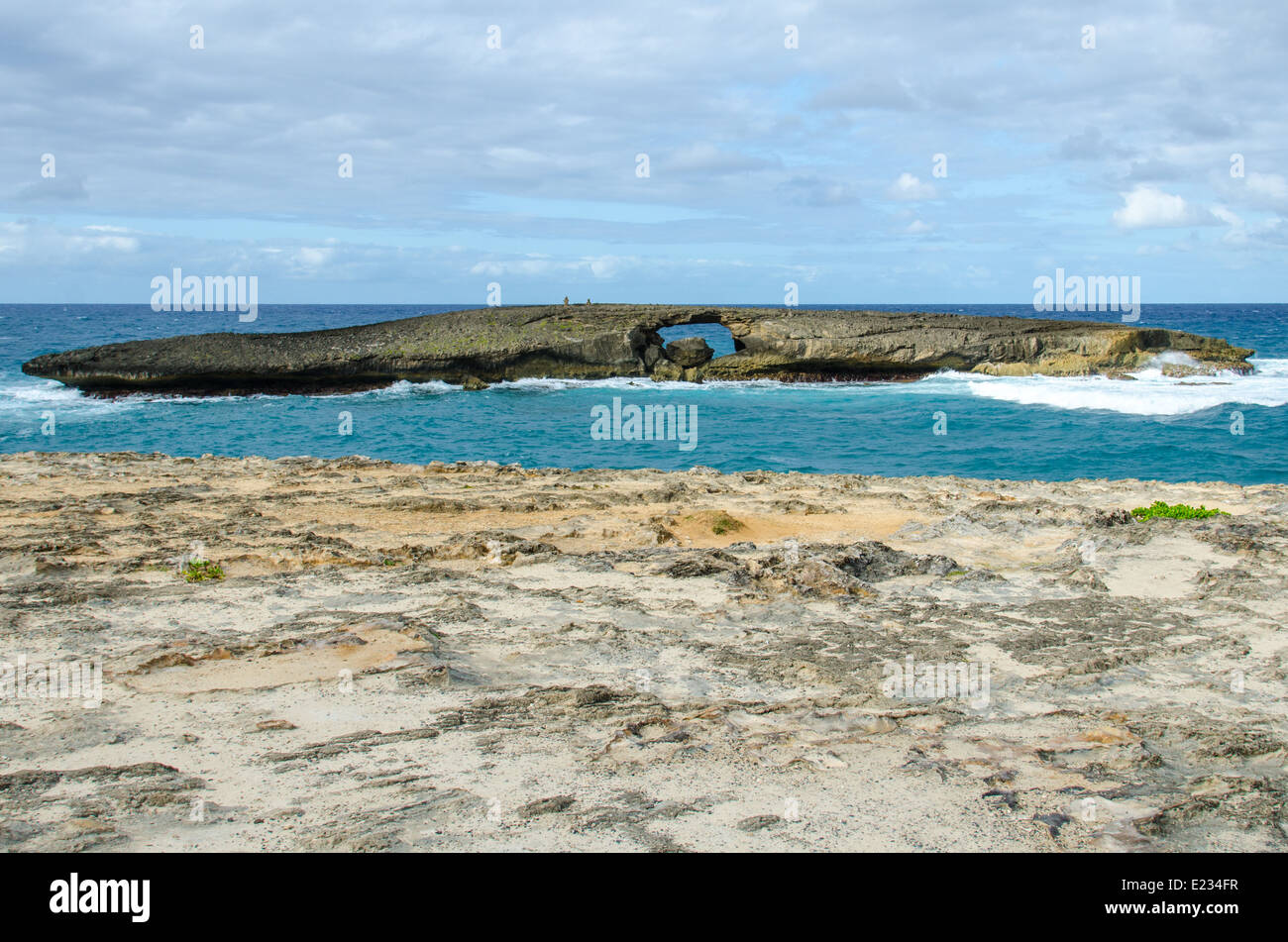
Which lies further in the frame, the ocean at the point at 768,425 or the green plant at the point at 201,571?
the ocean at the point at 768,425

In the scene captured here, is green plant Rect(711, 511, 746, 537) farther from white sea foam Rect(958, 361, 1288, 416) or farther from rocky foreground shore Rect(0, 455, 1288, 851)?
white sea foam Rect(958, 361, 1288, 416)

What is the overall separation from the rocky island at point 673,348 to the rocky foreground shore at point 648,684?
1081 inches

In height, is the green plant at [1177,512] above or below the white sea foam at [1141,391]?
below

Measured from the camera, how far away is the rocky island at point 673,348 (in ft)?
128

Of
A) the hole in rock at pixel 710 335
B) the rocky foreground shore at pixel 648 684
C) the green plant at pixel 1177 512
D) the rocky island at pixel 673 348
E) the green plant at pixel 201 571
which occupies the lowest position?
the rocky foreground shore at pixel 648 684

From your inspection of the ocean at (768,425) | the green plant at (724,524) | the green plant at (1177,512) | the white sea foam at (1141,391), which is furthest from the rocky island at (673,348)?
the green plant at (1177,512)

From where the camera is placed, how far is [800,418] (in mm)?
31266

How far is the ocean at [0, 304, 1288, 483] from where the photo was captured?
2352 cm

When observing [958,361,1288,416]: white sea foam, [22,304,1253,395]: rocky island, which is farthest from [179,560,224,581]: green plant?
[22,304,1253,395]: rocky island

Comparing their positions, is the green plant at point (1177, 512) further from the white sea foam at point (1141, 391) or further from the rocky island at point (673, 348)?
the rocky island at point (673, 348)

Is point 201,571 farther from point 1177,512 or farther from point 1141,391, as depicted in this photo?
point 1141,391

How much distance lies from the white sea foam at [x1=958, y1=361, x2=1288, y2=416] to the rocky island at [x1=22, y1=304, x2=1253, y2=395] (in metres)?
1.51
